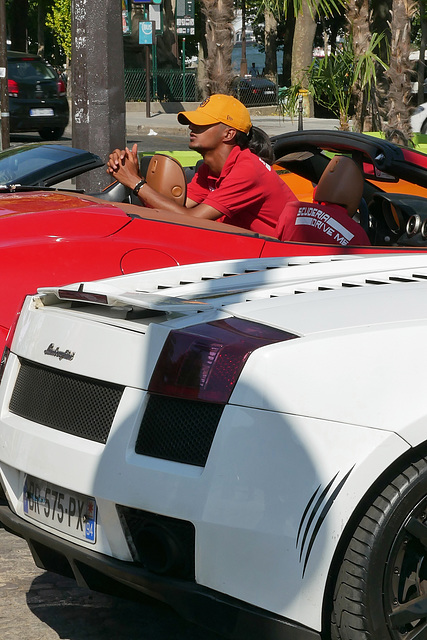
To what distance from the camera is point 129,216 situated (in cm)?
459

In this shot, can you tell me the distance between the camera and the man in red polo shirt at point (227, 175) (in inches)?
202

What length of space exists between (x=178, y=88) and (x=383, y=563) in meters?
35.6

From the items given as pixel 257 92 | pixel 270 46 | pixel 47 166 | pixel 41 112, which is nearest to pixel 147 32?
pixel 257 92

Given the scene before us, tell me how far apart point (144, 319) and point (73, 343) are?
0.22 meters

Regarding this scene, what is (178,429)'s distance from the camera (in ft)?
8.09

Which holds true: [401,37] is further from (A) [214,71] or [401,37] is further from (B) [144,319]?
(B) [144,319]

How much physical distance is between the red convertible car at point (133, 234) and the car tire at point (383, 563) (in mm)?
1949

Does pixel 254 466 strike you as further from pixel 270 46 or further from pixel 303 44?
pixel 270 46

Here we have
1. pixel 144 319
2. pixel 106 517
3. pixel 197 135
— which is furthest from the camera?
pixel 197 135

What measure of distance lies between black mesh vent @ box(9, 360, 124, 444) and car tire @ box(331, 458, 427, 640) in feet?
2.35

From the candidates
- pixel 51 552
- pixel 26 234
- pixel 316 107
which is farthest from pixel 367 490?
pixel 316 107

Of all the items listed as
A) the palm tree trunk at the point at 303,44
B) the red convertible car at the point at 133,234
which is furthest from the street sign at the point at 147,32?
the red convertible car at the point at 133,234

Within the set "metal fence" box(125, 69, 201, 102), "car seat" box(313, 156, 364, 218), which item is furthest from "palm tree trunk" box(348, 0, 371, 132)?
"metal fence" box(125, 69, 201, 102)

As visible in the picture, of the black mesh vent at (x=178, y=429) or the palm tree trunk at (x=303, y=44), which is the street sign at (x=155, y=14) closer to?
the palm tree trunk at (x=303, y=44)
